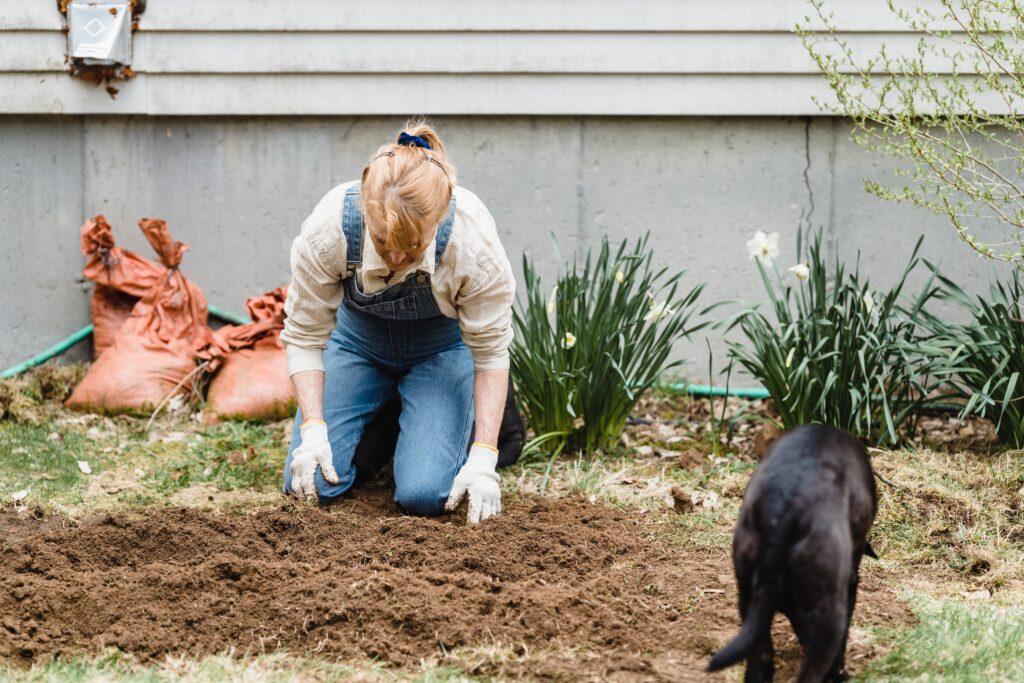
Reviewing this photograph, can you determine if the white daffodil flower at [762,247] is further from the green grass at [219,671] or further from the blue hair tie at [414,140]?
the green grass at [219,671]

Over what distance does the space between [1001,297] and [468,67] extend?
257 centimetres

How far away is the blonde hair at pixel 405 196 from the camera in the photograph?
300 centimetres

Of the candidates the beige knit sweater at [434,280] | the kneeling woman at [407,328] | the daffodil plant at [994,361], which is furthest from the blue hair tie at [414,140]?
the daffodil plant at [994,361]

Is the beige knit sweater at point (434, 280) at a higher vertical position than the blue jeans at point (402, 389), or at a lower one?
higher

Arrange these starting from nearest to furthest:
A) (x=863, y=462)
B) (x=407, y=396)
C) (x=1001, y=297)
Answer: (x=863, y=462) → (x=407, y=396) → (x=1001, y=297)

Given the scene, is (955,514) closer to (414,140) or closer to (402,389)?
(402,389)

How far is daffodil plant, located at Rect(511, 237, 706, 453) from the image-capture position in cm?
427

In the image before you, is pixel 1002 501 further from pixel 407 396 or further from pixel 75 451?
pixel 75 451

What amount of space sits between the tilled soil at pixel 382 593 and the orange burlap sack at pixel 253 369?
4.43ft

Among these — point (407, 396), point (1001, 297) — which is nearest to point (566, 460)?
point (407, 396)

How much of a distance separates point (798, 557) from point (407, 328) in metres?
2.09

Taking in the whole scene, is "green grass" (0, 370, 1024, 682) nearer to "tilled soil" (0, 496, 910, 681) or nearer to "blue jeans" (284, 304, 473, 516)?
"tilled soil" (0, 496, 910, 681)

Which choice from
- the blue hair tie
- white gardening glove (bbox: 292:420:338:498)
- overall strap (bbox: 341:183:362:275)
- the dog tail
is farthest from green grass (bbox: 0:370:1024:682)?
the blue hair tie

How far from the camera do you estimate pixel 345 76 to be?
17.4 feet
